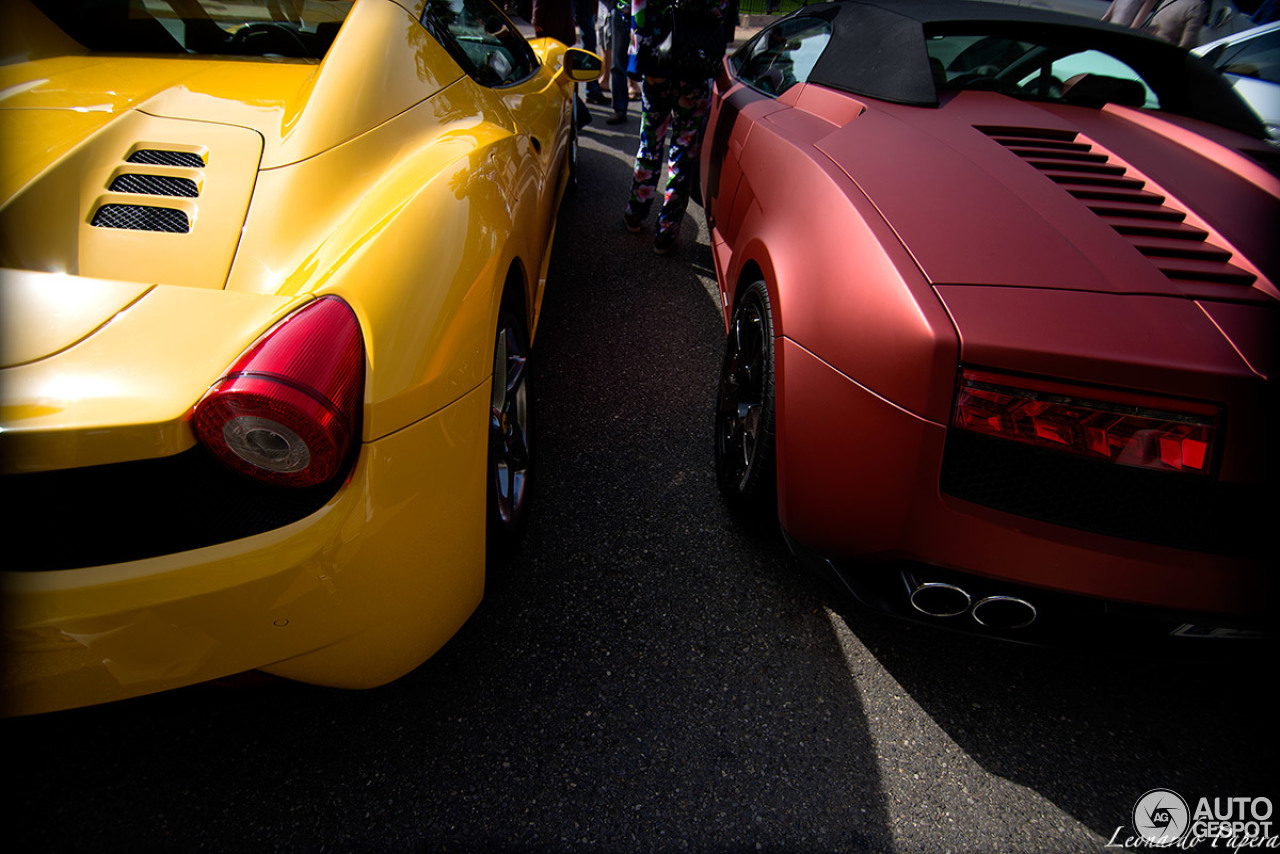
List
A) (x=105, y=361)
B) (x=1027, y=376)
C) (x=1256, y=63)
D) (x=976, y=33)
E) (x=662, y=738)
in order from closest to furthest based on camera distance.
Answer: (x=105, y=361)
(x=1027, y=376)
(x=662, y=738)
(x=976, y=33)
(x=1256, y=63)

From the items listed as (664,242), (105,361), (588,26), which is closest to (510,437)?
(105,361)

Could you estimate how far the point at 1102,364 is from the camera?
107 centimetres

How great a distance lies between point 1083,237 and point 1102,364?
39 cm

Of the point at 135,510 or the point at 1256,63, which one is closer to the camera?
the point at 135,510

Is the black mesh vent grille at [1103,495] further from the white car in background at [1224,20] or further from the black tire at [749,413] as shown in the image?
the white car in background at [1224,20]

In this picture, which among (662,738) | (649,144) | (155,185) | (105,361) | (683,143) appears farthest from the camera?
(649,144)

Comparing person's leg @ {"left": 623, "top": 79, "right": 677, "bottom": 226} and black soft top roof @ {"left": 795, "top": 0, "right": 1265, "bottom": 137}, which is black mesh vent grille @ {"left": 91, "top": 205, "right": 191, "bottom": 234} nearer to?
black soft top roof @ {"left": 795, "top": 0, "right": 1265, "bottom": 137}

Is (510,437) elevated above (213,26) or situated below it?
below

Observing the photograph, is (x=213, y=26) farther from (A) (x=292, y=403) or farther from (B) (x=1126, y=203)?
(B) (x=1126, y=203)

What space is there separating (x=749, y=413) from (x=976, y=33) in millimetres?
1602

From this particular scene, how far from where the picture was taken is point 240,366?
0.90 m

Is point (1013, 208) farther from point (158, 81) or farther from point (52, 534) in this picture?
point (158, 81)

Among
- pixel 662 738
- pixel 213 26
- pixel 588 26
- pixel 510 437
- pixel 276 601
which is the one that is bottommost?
pixel 662 738

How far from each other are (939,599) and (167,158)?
6.14 feet
